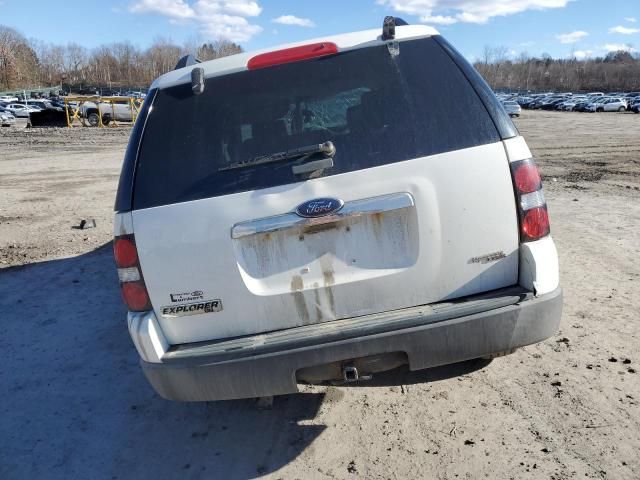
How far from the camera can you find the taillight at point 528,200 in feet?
8.39

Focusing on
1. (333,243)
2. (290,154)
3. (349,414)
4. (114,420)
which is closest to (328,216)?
(333,243)

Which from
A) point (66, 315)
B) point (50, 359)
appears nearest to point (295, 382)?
point (50, 359)

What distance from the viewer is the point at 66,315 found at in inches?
199

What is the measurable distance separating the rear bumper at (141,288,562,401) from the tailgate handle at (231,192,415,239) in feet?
1.68

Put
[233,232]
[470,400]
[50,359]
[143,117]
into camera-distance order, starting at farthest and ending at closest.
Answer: [50,359], [470,400], [143,117], [233,232]

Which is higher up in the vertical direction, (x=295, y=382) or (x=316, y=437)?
(x=295, y=382)

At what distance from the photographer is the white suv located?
2467mm

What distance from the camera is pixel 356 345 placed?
96.0 inches

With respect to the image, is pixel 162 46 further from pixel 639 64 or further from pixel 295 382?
pixel 295 382

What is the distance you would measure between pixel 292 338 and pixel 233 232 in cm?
57

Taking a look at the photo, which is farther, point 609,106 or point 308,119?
point 609,106

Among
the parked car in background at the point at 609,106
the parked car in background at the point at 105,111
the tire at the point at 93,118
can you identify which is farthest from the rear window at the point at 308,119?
the parked car in background at the point at 609,106

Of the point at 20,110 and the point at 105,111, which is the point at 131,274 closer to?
the point at 105,111

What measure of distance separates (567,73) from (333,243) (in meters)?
153
